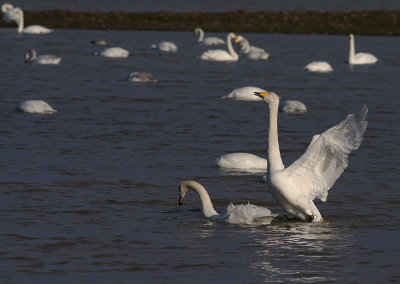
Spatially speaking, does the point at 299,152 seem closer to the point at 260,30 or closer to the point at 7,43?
the point at 7,43

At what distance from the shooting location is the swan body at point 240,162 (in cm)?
1485

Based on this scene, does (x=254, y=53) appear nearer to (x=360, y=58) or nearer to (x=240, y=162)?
(x=360, y=58)

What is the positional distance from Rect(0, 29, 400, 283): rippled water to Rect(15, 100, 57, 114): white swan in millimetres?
347

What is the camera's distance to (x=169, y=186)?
1355cm

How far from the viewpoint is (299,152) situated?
54.9 ft

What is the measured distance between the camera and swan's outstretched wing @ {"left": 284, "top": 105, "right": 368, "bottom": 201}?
36.7ft

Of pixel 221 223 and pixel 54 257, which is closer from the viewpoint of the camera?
pixel 54 257

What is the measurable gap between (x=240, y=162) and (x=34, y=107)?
7.68 meters

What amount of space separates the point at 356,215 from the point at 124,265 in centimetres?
373

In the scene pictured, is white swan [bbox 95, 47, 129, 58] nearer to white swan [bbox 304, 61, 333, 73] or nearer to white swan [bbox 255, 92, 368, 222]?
white swan [bbox 304, 61, 333, 73]

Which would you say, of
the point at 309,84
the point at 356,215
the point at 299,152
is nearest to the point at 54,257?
the point at 356,215

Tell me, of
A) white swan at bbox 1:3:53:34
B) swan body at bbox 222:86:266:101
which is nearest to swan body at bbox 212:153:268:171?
swan body at bbox 222:86:266:101

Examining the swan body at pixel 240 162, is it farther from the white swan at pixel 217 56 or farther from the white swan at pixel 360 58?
the white swan at pixel 217 56

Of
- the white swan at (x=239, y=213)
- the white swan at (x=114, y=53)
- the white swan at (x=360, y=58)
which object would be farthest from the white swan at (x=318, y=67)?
the white swan at (x=239, y=213)
